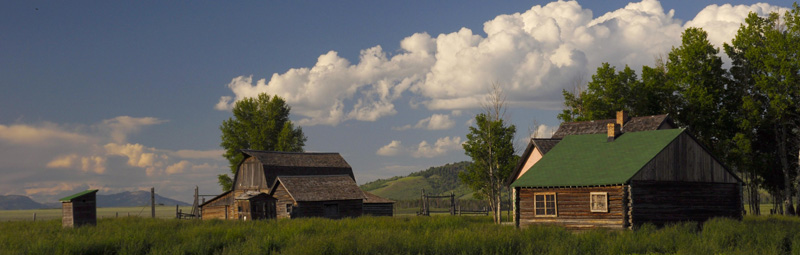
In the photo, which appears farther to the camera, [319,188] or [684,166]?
[319,188]

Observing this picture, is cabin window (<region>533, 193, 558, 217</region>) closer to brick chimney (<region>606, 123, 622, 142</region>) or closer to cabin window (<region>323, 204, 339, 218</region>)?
brick chimney (<region>606, 123, 622, 142</region>)

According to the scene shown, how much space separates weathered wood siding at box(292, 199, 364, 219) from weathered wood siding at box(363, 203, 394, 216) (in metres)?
3.00

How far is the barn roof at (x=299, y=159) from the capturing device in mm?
55188

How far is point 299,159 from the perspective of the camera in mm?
57031

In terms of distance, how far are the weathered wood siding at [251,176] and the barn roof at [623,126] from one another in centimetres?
2349

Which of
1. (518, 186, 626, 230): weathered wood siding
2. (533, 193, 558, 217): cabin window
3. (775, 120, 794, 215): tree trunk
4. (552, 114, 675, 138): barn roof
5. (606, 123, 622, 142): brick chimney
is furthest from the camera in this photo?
(775, 120, 794, 215): tree trunk

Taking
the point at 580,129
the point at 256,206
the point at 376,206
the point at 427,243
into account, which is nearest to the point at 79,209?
the point at 256,206

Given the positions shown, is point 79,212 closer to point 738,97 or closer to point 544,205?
point 544,205

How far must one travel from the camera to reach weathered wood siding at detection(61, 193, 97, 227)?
31.5 m

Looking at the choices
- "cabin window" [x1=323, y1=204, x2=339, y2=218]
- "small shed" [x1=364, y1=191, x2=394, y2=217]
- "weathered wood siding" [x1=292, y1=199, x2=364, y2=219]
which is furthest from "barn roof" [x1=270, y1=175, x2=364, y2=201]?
"small shed" [x1=364, y1=191, x2=394, y2=217]

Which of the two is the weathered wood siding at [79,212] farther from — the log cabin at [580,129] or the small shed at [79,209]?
the log cabin at [580,129]

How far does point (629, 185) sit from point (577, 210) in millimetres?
2952

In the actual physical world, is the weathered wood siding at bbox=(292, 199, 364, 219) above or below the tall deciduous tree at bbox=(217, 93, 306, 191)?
below

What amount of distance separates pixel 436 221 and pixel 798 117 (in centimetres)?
2999
